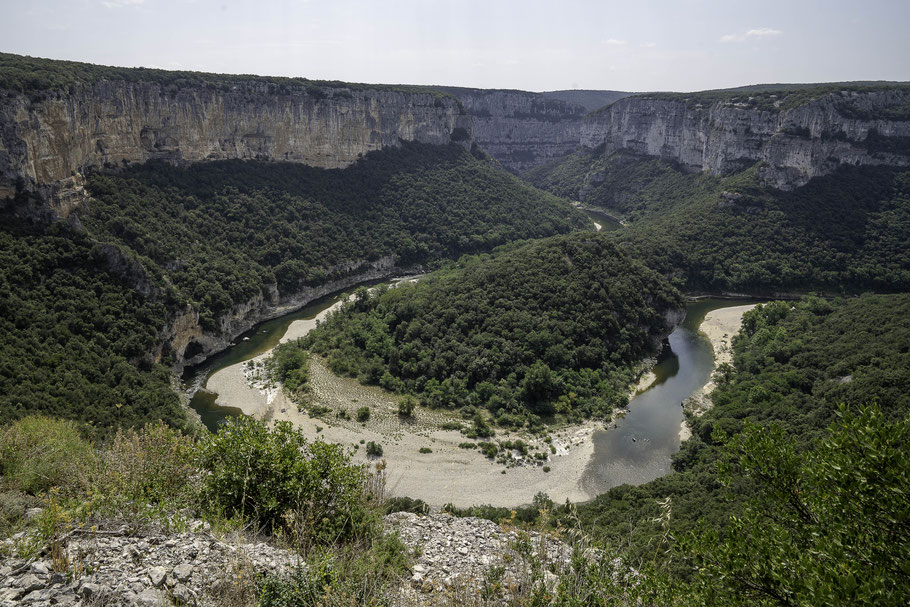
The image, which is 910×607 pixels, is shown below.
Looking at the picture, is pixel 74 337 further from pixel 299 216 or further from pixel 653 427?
pixel 653 427

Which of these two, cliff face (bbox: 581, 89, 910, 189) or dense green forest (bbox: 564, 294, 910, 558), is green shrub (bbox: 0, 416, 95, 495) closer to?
dense green forest (bbox: 564, 294, 910, 558)

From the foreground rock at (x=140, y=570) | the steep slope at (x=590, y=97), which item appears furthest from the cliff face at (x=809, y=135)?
the steep slope at (x=590, y=97)

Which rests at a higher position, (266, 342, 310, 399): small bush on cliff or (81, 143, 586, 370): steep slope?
(81, 143, 586, 370): steep slope

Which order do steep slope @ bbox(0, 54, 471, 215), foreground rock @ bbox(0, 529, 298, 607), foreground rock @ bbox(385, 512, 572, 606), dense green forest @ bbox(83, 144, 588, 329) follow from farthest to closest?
dense green forest @ bbox(83, 144, 588, 329)
steep slope @ bbox(0, 54, 471, 215)
foreground rock @ bbox(385, 512, 572, 606)
foreground rock @ bbox(0, 529, 298, 607)

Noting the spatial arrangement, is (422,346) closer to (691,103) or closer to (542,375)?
(542,375)

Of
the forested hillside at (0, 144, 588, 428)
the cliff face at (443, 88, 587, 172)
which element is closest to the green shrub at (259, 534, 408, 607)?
the forested hillside at (0, 144, 588, 428)
